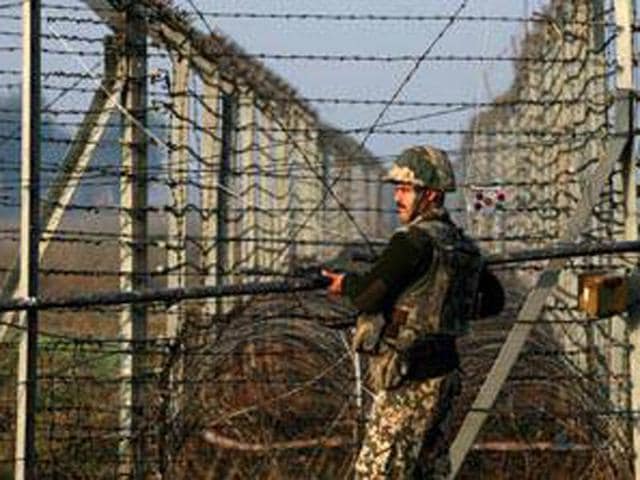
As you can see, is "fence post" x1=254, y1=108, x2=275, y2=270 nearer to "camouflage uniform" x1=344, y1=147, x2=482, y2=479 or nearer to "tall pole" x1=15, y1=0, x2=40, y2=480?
"tall pole" x1=15, y1=0, x2=40, y2=480

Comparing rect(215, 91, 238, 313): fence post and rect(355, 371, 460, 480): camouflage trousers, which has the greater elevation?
rect(215, 91, 238, 313): fence post

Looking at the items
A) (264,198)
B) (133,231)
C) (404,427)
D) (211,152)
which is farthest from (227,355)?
(264,198)

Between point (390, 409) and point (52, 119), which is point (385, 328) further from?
point (52, 119)

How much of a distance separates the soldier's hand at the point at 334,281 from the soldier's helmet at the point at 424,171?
1.01 ft

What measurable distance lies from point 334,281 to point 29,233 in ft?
Answer: 4.07

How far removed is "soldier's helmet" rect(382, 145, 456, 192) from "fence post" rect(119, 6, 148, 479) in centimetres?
187

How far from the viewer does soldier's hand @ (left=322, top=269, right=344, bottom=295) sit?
4375 mm

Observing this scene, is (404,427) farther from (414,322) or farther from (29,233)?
(29,233)

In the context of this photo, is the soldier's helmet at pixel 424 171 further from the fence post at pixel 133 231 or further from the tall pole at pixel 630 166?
the fence post at pixel 133 231

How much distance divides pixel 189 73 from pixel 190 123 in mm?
469

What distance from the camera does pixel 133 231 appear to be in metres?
6.11

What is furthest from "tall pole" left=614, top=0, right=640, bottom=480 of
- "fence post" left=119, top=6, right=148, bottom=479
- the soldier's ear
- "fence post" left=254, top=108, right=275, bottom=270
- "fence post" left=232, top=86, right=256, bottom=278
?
"fence post" left=254, top=108, right=275, bottom=270

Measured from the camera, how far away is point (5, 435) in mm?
6836

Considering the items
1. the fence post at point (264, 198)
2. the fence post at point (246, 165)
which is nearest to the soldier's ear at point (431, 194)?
the fence post at point (246, 165)
